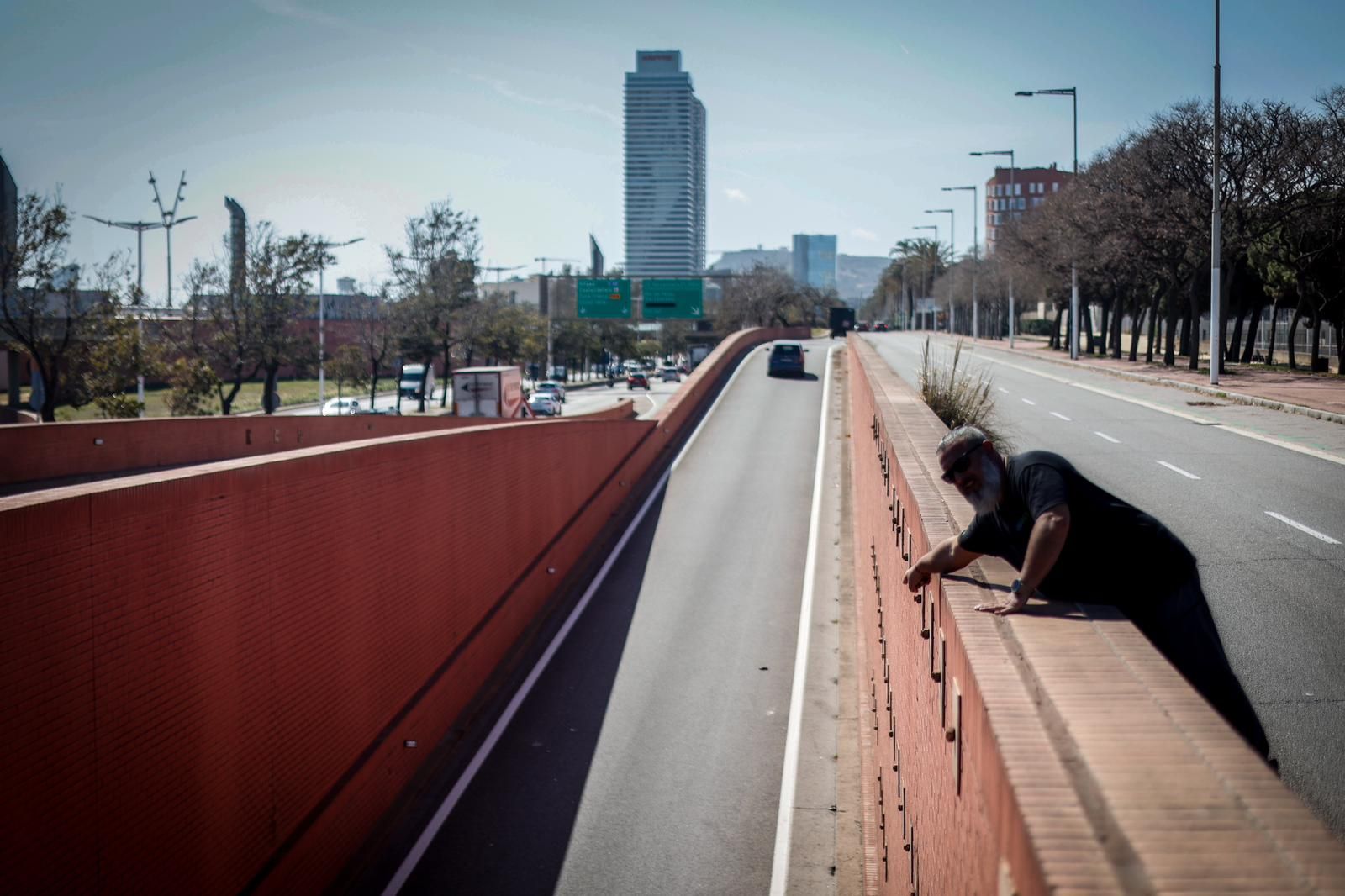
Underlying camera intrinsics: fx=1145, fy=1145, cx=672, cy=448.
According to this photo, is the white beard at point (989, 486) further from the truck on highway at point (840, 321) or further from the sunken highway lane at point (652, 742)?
the truck on highway at point (840, 321)

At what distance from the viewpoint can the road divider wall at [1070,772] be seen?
2.68 meters

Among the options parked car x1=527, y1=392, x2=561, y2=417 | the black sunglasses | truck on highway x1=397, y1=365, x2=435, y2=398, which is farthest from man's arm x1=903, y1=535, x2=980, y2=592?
truck on highway x1=397, y1=365, x2=435, y2=398

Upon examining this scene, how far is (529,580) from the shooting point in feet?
61.3

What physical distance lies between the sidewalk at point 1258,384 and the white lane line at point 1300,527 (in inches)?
419

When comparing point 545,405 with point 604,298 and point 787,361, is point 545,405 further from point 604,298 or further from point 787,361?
point 604,298

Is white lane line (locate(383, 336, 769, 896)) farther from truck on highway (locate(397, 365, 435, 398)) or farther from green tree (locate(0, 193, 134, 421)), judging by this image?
truck on highway (locate(397, 365, 435, 398))

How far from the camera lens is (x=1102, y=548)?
18.2ft

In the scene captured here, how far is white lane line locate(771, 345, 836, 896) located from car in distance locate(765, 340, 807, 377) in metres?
26.6

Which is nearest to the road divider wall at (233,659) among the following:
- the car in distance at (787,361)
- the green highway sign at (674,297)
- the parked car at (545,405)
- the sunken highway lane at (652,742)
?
the sunken highway lane at (652,742)

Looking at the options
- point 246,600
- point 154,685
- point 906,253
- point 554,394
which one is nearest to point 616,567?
point 246,600

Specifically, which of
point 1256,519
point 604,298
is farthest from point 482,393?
point 604,298

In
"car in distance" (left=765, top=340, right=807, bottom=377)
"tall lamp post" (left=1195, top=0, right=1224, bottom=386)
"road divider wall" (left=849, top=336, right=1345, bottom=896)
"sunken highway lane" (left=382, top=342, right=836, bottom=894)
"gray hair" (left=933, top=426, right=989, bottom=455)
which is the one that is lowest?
"sunken highway lane" (left=382, top=342, right=836, bottom=894)

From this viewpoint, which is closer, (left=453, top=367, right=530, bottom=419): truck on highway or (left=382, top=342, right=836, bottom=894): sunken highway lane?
(left=382, top=342, right=836, bottom=894): sunken highway lane

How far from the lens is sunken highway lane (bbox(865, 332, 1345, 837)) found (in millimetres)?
8502
